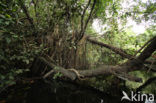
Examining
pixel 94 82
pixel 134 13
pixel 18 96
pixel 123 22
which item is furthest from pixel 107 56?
pixel 18 96

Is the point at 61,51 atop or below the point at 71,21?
below

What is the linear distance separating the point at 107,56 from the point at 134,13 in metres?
1.58

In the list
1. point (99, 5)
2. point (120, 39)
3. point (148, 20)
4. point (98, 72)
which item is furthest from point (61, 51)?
point (148, 20)

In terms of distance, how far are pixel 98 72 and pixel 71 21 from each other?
1786 mm

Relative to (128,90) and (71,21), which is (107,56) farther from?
(71,21)

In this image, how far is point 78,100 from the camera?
1.92 metres

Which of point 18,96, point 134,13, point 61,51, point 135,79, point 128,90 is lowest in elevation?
point 128,90

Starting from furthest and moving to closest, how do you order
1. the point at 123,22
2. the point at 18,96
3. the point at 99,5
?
the point at 123,22 → the point at 99,5 → the point at 18,96

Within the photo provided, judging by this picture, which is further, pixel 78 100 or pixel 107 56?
pixel 107 56

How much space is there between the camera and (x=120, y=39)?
2947 mm

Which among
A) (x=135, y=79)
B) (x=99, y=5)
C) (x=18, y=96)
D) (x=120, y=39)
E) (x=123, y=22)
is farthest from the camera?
(x=120, y=39)

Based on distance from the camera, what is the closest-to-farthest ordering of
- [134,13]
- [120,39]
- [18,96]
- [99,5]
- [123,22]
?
[18,96]
[99,5]
[134,13]
[123,22]
[120,39]

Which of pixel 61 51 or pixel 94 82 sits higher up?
pixel 61 51

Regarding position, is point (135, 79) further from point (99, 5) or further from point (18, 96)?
point (18, 96)
